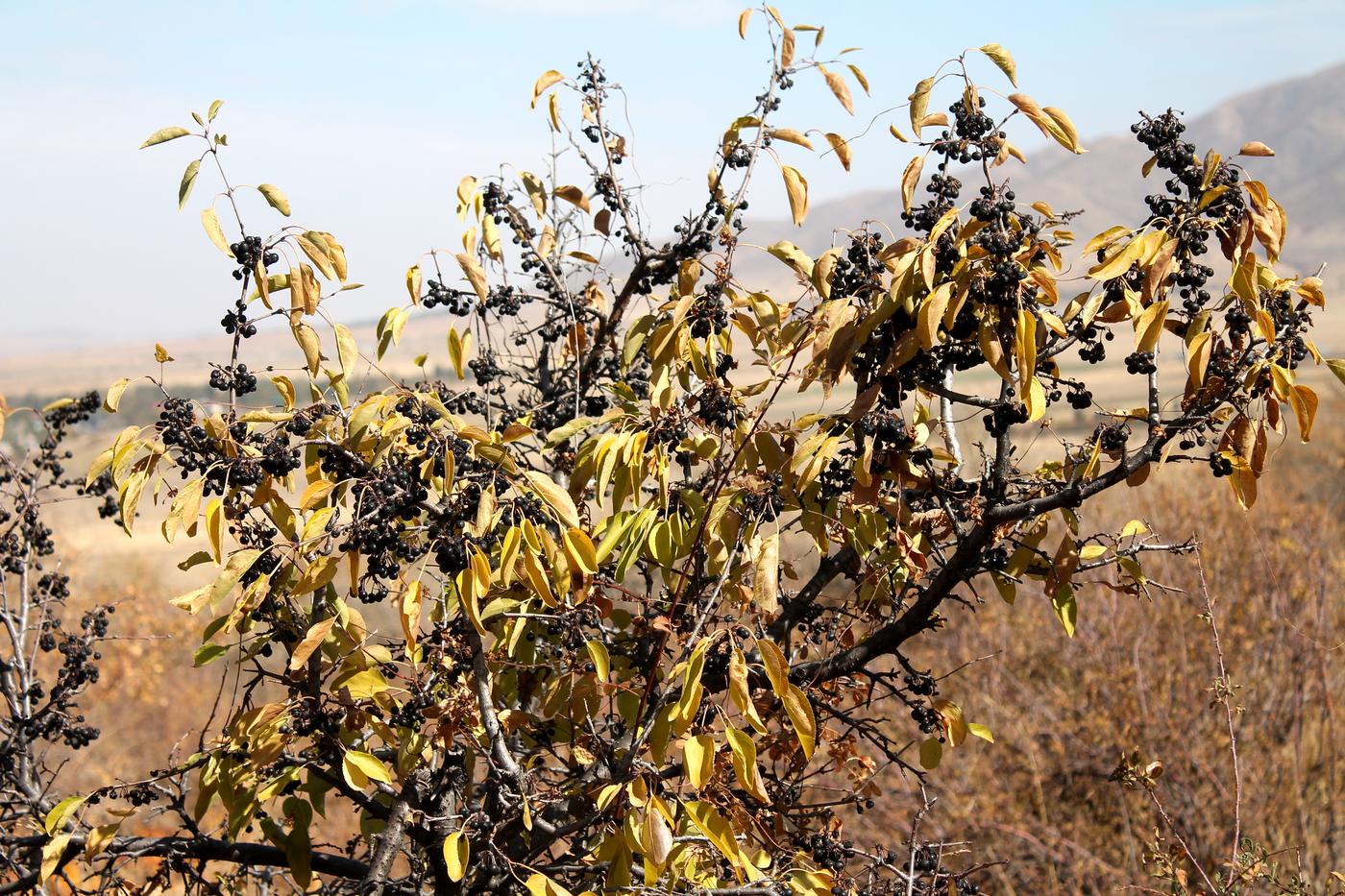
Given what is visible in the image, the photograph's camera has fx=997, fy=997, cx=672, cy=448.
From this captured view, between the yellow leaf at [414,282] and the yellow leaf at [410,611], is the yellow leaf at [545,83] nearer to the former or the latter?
the yellow leaf at [414,282]

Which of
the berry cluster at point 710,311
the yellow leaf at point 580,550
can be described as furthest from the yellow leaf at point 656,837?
the berry cluster at point 710,311

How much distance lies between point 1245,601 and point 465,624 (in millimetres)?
7769

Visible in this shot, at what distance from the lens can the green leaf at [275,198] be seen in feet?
7.16

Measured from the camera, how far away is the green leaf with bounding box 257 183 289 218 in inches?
85.9

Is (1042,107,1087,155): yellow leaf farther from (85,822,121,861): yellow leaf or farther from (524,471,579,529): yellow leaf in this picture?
(85,822,121,861): yellow leaf

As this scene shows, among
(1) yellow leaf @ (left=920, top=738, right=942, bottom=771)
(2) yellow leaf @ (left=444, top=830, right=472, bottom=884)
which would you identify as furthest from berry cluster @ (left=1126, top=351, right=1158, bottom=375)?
(2) yellow leaf @ (left=444, top=830, right=472, bottom=884)

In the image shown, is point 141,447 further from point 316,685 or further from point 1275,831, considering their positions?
point 1275,831

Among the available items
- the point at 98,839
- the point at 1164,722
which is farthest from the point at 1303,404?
the point at 1164,722

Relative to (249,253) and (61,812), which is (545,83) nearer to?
(249,253)

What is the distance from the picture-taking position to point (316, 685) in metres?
2.41

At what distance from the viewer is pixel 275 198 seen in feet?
7.18

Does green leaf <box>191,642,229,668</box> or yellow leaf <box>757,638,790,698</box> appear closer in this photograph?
yellow leaf <box>757,638,790,698</box>

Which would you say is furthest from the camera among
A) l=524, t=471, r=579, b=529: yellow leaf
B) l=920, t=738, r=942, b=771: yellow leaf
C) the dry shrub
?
the dry shrub

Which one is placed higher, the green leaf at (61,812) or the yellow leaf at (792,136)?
the yellow leaf at (792,136)
